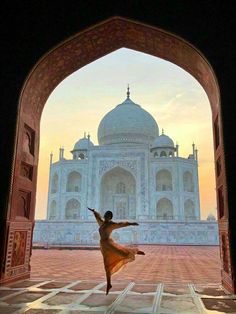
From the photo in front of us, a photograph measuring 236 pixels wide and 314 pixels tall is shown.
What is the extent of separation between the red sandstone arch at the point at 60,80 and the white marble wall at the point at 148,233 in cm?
1341

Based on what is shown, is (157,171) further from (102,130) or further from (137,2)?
(137,2)

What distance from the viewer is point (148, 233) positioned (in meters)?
18.2

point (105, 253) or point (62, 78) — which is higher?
point (62, 78)

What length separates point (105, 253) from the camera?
11.9ft

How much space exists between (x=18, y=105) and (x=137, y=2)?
8.99ft

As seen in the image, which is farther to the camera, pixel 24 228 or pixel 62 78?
pixel 62 78

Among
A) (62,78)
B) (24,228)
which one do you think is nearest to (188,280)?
(24,228)

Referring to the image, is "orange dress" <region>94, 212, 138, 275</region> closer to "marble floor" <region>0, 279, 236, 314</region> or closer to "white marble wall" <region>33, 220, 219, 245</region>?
"marble floor" <region>0, 279, 236, 314</region>

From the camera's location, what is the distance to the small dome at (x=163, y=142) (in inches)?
1114

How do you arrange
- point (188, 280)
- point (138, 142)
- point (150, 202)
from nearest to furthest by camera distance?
point (188, 280)
point (150, 202)
point (138, 142)

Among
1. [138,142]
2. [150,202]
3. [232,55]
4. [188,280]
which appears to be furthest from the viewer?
[138,142]

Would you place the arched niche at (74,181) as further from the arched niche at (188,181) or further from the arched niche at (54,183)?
the arched niche at (188,181)

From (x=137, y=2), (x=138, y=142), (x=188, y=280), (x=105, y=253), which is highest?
(x=138, y=142)

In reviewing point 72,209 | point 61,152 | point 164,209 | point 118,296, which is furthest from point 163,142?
point 118,296
